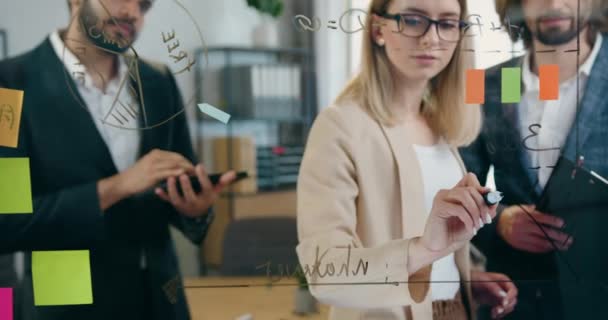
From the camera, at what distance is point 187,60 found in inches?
36.8

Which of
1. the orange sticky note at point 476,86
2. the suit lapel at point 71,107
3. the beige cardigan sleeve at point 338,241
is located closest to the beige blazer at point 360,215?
the beige cardigan sleeve at point 338,241

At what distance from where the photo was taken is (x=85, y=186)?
945mm

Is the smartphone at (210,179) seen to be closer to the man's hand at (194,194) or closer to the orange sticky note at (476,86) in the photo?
the man's hand at (194,194)

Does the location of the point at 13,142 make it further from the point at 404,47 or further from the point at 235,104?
the point at 404,47

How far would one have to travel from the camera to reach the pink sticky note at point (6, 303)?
975 millimetres

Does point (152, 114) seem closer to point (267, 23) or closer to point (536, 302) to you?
point (267, 23)

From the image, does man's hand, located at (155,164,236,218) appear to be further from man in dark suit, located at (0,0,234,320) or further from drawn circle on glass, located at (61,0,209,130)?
drawn circle on glass, located at (61,0,209,130)

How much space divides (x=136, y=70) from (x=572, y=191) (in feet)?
2.51

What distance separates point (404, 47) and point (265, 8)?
236 mm

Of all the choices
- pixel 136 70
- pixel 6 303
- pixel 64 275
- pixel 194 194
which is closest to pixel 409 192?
pixel 194 194

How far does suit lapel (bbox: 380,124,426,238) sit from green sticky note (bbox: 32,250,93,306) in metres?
0.53

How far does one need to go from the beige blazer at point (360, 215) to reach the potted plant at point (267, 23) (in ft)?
0.49

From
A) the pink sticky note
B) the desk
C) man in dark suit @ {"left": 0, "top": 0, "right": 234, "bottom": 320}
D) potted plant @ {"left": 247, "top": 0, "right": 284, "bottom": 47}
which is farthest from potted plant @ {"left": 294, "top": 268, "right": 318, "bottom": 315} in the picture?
the pink sticky note

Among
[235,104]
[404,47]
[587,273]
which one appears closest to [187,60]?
[235,104]
